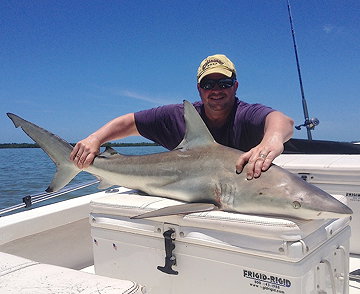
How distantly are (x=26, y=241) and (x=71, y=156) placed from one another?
741 millimetres

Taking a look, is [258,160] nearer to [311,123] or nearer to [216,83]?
[216,83]

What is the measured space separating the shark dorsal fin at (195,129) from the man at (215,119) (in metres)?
0.44

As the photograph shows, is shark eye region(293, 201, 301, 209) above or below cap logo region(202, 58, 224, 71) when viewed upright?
below

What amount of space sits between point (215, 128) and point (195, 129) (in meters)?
0.71

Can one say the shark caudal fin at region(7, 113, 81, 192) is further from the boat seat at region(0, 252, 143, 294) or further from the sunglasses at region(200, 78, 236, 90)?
the boat seat at region(0, 252, 143, 294)

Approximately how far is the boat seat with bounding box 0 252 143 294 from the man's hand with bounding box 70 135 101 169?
1.29 meters

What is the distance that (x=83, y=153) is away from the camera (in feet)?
8.70

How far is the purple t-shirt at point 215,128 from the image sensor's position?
2683 mm

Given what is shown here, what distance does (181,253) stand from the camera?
1.81 metres

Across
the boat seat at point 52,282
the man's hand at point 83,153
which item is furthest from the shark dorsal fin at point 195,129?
the boat seat at point 52,282

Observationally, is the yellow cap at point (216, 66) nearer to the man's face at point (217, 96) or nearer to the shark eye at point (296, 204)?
the man's face at point (217, 96)

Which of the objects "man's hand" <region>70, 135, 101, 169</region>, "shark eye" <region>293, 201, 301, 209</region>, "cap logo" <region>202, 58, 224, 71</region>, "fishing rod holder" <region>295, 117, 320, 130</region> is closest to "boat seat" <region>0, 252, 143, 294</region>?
"shark eye" <region>293, 201, 301, 209</region>

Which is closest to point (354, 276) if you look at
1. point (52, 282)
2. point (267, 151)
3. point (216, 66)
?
point (267, 151)

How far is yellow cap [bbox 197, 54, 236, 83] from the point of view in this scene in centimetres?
264
